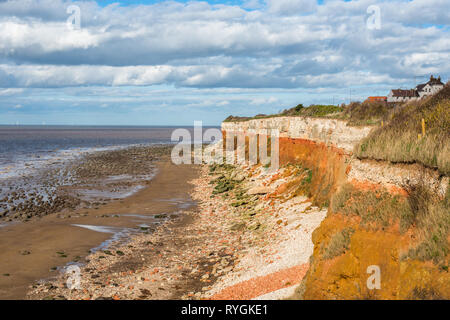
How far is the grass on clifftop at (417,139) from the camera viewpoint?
9156 millimetres

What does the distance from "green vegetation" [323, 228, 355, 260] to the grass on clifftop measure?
2.53 meters

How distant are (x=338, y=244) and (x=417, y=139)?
407 cm

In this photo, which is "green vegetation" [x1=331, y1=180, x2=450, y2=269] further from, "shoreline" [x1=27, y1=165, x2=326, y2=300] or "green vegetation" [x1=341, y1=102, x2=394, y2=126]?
"green vegetation" [x1=341, y1=102, x2=394, y2=126]

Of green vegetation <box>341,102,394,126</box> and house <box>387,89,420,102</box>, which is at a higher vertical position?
house <box>387,89,420,102</box>

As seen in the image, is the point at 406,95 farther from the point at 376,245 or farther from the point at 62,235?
the point at 62,235

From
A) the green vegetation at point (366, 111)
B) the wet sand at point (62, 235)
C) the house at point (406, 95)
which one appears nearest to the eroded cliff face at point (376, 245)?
the house at point (406, 95)

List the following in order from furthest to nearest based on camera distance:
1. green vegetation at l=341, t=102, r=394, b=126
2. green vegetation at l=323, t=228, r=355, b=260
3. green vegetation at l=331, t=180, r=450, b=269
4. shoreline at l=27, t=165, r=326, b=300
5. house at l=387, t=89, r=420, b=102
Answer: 1. house at l=387, t=89, r=420, b=102
2. green vegetation at l=341, t=102, r=394, b=126
3. shoreline at l=27, t=165, r=326, b=300
4. green vegetation at l=323, t=228, r=355, b=260
5. green vegetation at l=331, t=180, r=450, b=269

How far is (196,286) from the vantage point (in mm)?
13023

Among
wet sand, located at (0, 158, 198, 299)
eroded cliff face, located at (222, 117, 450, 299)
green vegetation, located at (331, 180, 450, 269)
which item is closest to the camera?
eroded cliff face, located at (222, 117, 450, 299)

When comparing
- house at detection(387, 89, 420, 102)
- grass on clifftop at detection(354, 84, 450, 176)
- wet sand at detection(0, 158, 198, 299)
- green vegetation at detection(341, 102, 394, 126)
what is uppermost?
house at detection(387, 89, 420, 102)

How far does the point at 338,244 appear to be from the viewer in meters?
9.19

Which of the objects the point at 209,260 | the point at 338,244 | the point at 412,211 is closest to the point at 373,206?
the point at 412,211

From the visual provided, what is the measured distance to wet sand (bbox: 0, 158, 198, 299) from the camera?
14.5 m

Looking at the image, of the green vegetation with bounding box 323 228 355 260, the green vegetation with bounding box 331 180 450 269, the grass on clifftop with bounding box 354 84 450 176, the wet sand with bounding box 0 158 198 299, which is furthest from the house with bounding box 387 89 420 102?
the wet sand with bounding box 0 158 198 299
